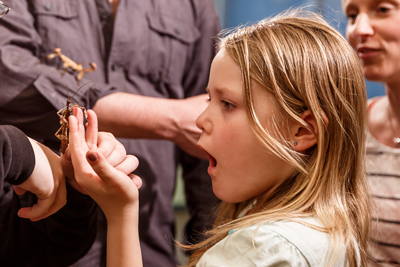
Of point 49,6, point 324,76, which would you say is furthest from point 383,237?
point 49,6

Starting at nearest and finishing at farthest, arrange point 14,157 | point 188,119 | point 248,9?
1. point 14,157
2. point 188,119
3. point 248,9

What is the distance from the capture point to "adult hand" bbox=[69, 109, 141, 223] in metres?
0.59

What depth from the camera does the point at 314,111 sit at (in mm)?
674

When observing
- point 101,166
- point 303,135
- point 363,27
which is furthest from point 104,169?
point 363,27

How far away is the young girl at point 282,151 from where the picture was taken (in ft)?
2.07

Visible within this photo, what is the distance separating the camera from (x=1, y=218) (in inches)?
28.7

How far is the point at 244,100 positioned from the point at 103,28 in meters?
0.40

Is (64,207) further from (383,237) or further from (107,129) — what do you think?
(383,237)

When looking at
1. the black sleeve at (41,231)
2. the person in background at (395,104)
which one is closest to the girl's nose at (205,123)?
the black sleeve at (41,231)

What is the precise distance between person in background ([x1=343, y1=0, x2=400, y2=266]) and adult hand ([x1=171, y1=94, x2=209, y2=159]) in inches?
18.5

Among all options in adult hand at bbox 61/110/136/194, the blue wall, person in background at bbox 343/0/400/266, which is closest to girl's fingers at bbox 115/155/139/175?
adult hand at bbox 61/110/136/194

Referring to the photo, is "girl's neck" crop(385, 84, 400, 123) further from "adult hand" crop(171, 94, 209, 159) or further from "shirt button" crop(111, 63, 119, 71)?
"shirt button" crop(111, 63, 119, 71)

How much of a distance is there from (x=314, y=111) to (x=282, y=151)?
3.5 inches

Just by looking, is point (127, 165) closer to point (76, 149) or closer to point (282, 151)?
point (76, 149)
